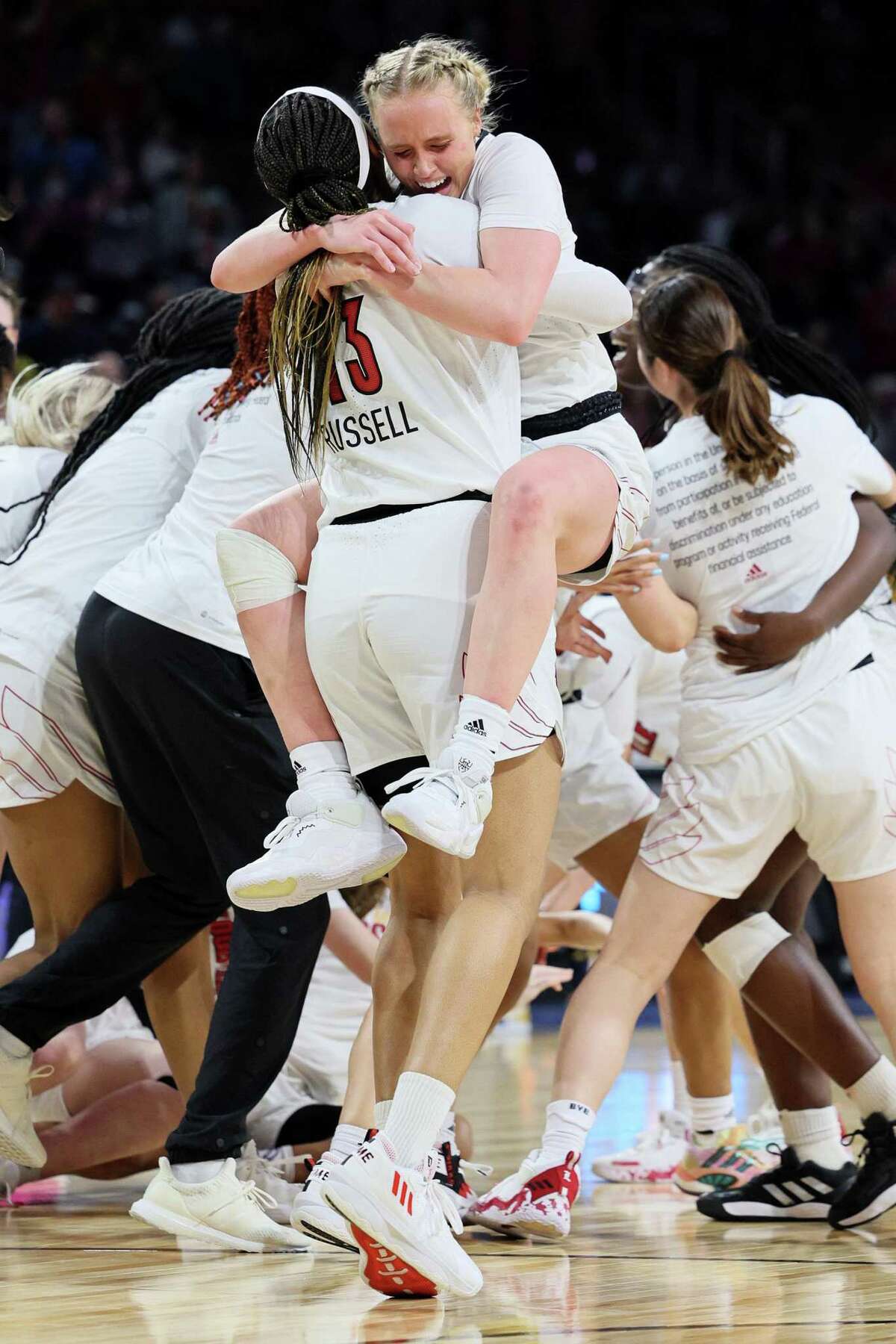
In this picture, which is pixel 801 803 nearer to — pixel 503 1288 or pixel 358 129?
pixel 503 1288

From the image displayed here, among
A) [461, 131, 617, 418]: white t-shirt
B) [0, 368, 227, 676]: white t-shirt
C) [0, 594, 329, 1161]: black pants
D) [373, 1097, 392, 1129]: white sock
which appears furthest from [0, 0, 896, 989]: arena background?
[373, 1097, 392, 1129]: white sock

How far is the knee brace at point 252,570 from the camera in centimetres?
254

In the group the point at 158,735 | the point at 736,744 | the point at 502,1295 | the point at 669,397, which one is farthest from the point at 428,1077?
the point at 669,397

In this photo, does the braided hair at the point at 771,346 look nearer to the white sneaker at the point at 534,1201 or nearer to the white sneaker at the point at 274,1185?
the white sneaker at the point at 534,1201


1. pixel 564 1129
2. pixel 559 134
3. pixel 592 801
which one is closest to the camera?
pixel 564 1129

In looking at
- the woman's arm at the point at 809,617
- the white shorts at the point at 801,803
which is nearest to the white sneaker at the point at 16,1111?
the white shorts at the point at 801,803

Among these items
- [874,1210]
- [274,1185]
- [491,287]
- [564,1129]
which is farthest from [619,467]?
[274,1185]

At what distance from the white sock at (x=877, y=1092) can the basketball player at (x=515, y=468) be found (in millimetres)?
1250

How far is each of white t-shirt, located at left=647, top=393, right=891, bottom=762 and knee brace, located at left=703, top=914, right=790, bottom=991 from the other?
13.7 inches

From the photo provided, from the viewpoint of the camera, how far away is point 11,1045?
121 inches

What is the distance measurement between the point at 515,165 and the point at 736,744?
129cm

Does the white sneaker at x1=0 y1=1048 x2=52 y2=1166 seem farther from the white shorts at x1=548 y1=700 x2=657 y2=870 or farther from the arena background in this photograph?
the arena background

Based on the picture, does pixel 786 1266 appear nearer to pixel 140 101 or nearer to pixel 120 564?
pixel 120 564

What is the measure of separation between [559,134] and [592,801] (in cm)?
980
